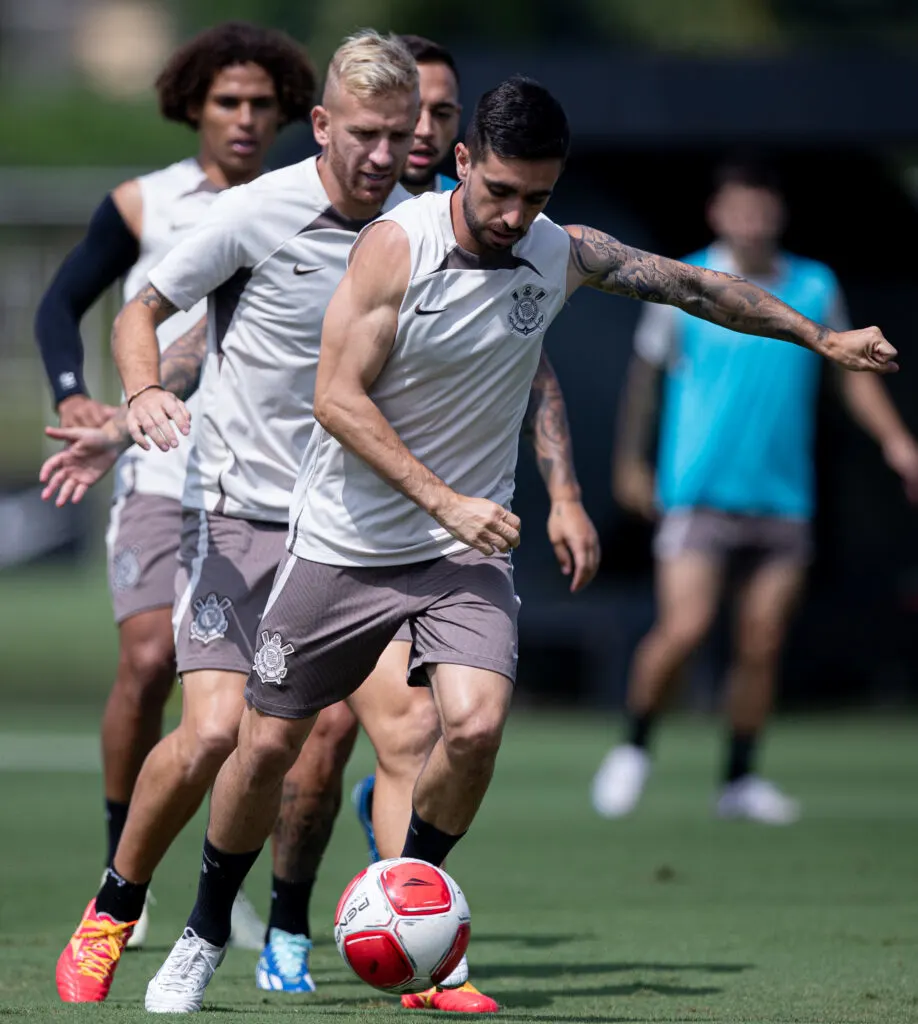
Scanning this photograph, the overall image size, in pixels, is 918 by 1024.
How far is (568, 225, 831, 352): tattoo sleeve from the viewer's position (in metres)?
5.34

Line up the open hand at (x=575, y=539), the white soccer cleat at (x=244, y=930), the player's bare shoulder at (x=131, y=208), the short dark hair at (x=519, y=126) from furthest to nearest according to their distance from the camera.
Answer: the white soccer cleat at (x=244, y=930) < the player's bare shoulder at (x=131, y=208) < the open hand at (x=575, y=539) < the short dark hair at (x=519, y=126)

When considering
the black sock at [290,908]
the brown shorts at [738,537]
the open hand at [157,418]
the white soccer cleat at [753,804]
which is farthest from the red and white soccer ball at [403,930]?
the brown shorts at [738,537]

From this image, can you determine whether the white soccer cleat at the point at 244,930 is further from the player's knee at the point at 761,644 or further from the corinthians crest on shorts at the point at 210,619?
the player's knee at the point at 761,644

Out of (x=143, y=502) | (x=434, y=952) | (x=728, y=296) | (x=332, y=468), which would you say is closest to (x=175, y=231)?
(x=143, y=502)

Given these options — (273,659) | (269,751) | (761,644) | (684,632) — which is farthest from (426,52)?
(761,644)

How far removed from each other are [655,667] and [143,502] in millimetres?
3710

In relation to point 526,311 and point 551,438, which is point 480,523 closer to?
point 526,311

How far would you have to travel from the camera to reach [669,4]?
4669 centimetres

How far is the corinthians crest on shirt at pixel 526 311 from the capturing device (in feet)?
16.9


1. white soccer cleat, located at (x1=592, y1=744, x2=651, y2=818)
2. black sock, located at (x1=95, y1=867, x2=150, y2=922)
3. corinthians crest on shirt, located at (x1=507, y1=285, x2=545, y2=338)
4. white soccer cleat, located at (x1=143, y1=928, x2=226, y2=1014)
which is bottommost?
white soccer cleat, located at (x1=592, y1=744, x2=651, y2=818)

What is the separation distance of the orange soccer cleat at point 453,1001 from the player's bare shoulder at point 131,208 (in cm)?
254

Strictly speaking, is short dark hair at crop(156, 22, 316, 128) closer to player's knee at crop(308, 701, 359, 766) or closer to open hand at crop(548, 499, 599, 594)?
open hand at crop(548, 499, 599, 594)

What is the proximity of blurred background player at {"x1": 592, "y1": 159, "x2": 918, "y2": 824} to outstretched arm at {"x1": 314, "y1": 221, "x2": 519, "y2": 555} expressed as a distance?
468 centimetres

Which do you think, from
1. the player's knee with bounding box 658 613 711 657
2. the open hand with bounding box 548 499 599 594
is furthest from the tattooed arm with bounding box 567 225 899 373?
the player's knee with bounding box 658 613 711 657
